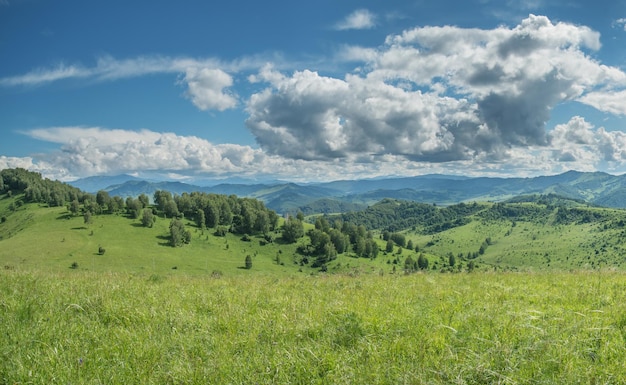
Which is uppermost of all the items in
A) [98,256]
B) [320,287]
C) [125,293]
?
[125,293]

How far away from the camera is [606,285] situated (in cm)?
1200

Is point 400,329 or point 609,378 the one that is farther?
point 400,329

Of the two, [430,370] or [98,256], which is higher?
[430,370]

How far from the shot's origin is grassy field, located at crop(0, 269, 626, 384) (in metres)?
5.20

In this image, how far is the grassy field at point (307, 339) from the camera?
5.20 meters

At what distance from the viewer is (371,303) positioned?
9594mm

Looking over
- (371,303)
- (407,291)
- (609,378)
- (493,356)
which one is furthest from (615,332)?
(407,291)

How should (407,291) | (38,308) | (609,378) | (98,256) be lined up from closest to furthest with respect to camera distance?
(609,378) → (38,308) → (407,291) → (98,256)

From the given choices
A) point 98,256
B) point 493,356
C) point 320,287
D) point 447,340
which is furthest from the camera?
point 98,256

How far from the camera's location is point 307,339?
22.7 feet

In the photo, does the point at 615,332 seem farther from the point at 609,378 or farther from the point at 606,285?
the point at 606,285

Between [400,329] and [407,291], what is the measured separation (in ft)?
16.6

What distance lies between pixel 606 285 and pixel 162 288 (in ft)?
50.3

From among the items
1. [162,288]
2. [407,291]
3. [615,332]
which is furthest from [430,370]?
[162,288]
